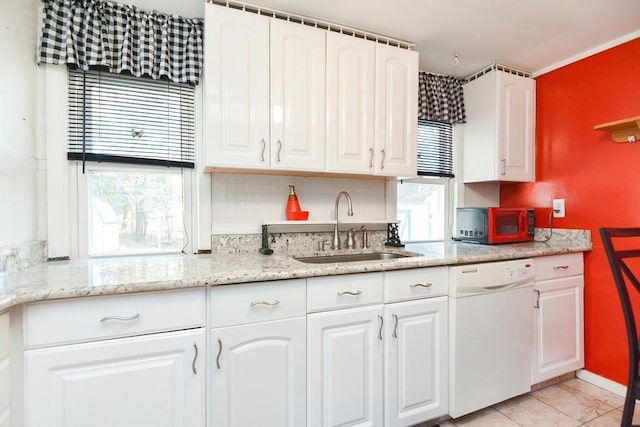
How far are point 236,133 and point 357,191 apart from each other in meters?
0.97

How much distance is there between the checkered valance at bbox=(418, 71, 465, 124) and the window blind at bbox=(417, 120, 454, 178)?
0.11 metres

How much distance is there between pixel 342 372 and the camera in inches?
55.6

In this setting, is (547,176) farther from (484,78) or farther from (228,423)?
(228,423)

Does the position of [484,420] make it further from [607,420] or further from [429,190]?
[429,190]

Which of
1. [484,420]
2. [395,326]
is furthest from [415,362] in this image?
[484,420]

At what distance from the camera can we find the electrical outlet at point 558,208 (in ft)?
7.56

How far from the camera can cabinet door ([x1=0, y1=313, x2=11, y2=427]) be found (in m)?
0.93

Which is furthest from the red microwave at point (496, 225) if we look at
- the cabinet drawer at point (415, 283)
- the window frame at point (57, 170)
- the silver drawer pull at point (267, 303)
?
the window frame at point (57, 170)

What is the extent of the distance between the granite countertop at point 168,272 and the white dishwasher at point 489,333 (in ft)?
0.32

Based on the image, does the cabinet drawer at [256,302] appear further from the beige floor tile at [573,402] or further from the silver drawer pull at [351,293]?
the beige floor tile at [573,402]

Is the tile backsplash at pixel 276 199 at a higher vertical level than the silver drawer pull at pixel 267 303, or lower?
higher

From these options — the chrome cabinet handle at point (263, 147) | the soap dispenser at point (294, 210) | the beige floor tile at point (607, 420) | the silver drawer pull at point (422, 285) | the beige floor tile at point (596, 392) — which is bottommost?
the beige floor tile at point (596, 392)

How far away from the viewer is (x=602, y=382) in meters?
2.06

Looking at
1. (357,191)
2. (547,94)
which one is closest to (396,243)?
(357,191)
